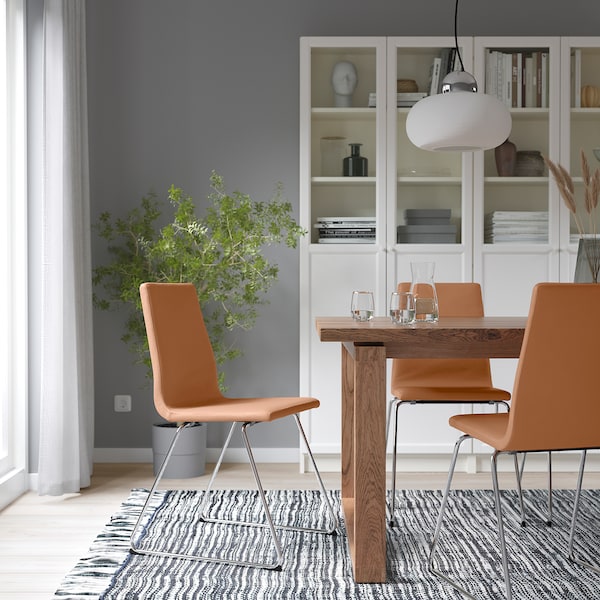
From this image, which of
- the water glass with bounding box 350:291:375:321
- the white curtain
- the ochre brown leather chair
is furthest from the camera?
the white curtain

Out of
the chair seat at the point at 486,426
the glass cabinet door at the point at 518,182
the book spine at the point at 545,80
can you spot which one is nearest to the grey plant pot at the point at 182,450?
the glass cabinet door at the point at 518,182

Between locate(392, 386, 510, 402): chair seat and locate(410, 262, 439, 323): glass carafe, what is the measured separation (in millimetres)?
483

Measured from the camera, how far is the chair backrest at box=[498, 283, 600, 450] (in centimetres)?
219

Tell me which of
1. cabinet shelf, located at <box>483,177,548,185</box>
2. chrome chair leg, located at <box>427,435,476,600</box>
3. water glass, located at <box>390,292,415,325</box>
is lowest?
chrome chair leg, located at <box>427,435,476,600</box>

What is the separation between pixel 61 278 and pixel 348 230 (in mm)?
1450

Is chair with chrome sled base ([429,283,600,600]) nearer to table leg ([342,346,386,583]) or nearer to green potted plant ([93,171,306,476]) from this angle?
table leg ([342,346,386,583])

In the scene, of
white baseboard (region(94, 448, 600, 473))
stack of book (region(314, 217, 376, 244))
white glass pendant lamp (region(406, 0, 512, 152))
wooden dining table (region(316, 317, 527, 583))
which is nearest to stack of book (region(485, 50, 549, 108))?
stack of book (region(314, 217, 376, 244))

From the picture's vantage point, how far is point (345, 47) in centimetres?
413

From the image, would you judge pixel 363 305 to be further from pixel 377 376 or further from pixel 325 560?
pixel 325 560

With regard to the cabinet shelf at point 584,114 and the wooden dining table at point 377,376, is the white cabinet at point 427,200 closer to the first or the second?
the cabinet shelf at point 584,114

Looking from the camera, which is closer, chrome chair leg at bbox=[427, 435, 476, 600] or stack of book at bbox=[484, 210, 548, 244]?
chrome chair leg at bbox=[427, 435, 476, 600]

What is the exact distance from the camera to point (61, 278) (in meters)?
3.63

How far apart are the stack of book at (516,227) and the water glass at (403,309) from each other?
156 cm

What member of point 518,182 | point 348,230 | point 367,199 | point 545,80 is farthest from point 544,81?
point 348,230
